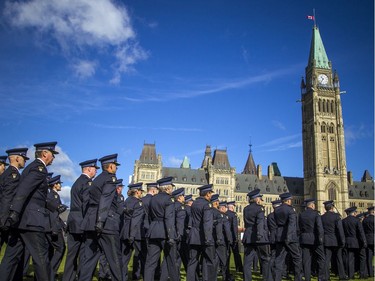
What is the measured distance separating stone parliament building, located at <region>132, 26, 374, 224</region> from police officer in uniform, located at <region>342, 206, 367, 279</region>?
7327 centimetres

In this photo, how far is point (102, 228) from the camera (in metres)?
7.36

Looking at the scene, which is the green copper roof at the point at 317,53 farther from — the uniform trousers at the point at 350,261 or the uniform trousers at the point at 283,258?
the uniform trousers at the point at 283,258

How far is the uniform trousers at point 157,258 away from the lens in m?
9.16

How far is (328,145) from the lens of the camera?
92.8m

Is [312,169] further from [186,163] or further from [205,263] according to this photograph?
[205,263]

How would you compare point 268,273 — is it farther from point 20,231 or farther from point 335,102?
point 335,102

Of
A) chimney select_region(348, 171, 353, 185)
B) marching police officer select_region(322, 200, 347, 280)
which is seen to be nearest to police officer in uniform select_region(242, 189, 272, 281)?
marching police officer select_region(322, 200, 347, 280)

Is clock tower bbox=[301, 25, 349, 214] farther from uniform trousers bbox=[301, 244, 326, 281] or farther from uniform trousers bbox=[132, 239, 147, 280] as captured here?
uniform trousers bbox=[132, 239, 147, 280]

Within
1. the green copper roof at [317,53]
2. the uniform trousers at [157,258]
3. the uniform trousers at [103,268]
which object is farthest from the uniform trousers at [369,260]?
the green copper roof at [317,53]

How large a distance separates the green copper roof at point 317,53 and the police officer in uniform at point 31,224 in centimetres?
10305

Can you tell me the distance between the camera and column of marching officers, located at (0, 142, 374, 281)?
22.2ft

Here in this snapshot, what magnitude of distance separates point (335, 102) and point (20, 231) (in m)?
101

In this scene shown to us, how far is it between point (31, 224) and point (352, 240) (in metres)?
12.6

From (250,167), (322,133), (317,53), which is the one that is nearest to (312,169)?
(322,133)
